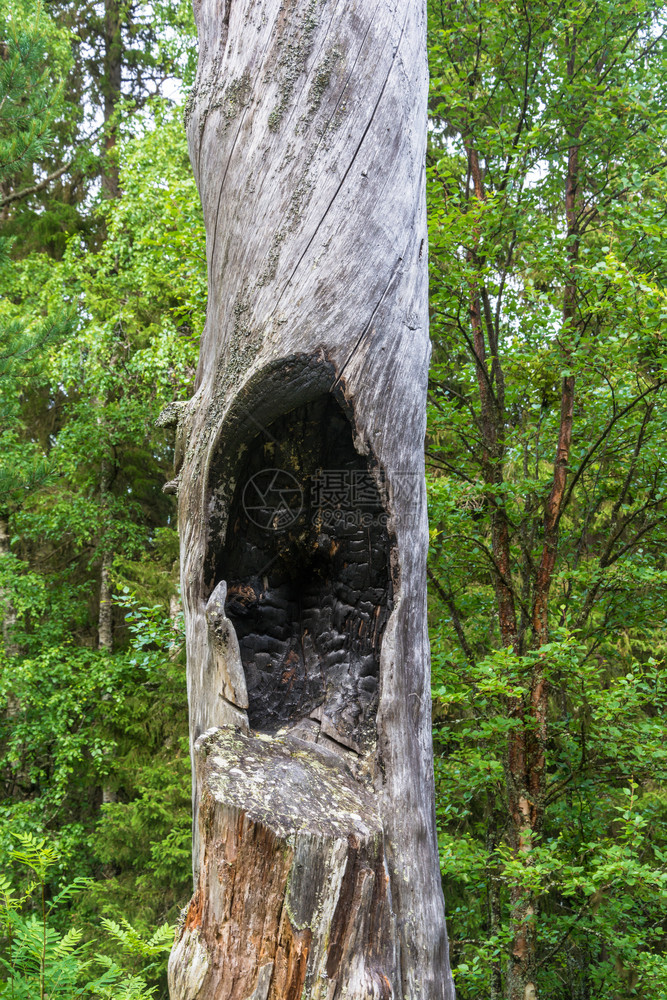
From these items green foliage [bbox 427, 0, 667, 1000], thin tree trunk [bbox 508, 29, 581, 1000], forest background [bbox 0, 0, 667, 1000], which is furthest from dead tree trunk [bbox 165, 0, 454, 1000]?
thin tree trunk [bbox 508, 29, 581, 1000]

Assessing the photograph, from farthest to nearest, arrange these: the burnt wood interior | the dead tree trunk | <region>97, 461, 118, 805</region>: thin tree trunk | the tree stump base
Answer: <region>97, 461, 118, 805</region>: thin tree trunk → the burnt wood interior → the dead tree trunk → the tree stump base

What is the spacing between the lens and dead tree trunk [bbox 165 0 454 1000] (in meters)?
1.64

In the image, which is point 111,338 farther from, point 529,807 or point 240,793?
point 240,793

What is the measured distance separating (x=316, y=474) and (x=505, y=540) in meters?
3.33

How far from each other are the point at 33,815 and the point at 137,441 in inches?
204

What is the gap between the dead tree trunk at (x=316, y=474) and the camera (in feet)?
5.37

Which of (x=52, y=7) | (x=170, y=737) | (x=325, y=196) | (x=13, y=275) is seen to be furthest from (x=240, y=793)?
(x=52, y=7)

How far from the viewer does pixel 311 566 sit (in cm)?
207

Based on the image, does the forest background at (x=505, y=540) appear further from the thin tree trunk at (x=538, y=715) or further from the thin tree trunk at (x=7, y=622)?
the thin tree trunk at (x=7, y=622)

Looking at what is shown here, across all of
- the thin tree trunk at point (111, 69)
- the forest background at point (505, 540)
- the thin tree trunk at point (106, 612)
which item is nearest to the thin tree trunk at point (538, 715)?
the forest background at point (505, 540)

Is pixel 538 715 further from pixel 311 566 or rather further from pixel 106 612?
pixel 106 612

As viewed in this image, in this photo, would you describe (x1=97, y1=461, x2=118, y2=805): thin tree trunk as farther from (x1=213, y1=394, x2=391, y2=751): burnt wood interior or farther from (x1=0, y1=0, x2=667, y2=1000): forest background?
(x1=213, y1=394, x2=391, y2=751): burnt wood interior

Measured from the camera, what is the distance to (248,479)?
195 centimetres

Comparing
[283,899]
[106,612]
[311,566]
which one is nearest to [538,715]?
[311,566]
